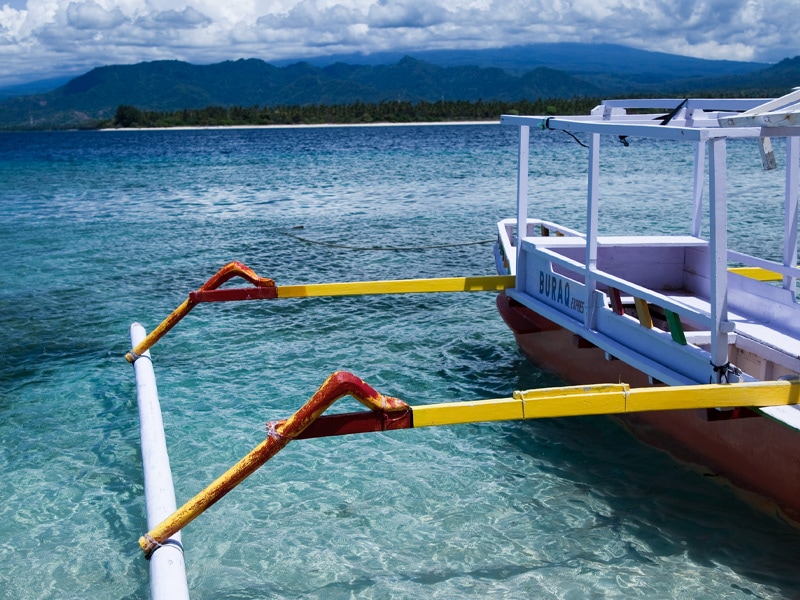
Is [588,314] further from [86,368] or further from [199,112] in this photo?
[199,112]

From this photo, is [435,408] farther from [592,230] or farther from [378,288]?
[378,288]

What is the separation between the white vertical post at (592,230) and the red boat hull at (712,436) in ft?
1.31

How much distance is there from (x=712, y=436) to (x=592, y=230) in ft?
6.05

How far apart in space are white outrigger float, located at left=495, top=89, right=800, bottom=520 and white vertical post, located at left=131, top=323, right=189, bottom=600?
340cm

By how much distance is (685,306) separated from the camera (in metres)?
5.49

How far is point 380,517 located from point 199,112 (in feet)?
408

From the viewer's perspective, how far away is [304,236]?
63.5 ft

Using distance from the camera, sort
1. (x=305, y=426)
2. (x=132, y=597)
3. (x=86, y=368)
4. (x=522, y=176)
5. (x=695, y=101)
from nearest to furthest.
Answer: (x=305, y=426), (x=132, y=597), (x=695, y=101), (x=522, y=176), (x=86, y=368)

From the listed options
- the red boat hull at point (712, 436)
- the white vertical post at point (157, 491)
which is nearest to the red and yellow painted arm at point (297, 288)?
the white vertical post at point (157, 491)

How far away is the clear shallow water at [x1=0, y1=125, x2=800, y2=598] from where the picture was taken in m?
5.22

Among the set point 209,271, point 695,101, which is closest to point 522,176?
point 695,101

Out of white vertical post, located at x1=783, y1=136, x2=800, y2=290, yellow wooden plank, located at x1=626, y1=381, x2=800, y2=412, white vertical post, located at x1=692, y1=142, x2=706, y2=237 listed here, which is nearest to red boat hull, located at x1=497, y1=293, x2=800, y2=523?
yellow wooden plank, located at x1=626, y1=381, x2=800, y2=412

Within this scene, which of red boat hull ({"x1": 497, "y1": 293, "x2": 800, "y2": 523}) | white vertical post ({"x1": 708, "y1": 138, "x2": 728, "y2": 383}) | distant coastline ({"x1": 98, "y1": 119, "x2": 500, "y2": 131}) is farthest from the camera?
distant coastline ({"x1": 98, "y1": 119, "x2": 500, "y2": 131})

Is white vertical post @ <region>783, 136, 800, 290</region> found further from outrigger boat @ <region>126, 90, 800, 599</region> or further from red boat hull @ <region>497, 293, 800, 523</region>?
red boat hull @ <region>497, 293, 800, 523</region>
